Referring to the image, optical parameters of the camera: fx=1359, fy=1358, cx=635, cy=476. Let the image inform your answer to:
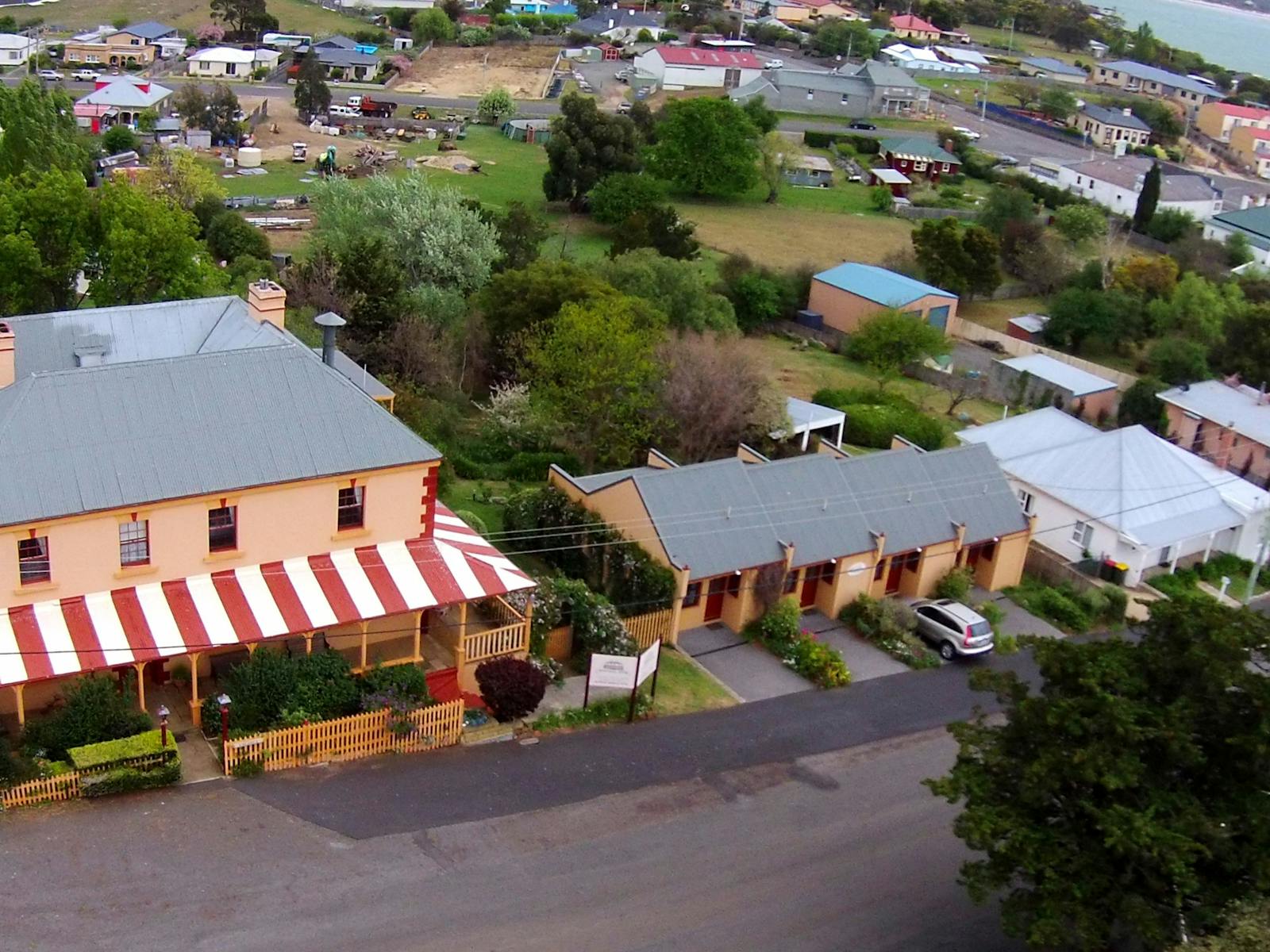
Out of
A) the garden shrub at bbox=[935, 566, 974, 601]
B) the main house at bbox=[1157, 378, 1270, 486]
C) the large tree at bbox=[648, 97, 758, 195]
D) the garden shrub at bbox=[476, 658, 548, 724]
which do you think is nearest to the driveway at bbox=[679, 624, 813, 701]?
the garden shrub at bbox=[476, 658, 548, 724]

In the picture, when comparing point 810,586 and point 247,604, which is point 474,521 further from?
point 247,604

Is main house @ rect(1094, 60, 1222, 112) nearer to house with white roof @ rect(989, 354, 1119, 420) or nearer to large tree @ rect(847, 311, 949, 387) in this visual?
house with white roof @ rect(989, 354, 1119, 420)

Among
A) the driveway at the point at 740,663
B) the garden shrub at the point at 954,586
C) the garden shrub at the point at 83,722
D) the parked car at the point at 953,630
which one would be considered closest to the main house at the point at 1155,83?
the garden shrub at the point at 954,586

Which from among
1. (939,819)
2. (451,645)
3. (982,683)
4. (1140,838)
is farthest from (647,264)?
(1140,838)

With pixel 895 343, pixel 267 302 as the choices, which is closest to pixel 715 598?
pixel 267 302

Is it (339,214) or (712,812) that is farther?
(339,214)

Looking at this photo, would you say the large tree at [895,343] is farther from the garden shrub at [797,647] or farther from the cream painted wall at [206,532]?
the cream painted wall at [206,532]

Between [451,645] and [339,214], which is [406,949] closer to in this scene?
[451,645]
